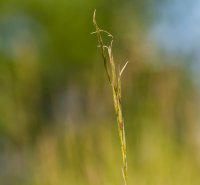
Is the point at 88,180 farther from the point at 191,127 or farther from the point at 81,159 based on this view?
the point at 191,127

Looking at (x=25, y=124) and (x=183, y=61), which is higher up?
(x=183, y=61)

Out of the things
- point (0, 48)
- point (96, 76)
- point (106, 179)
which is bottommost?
point (0, 48)

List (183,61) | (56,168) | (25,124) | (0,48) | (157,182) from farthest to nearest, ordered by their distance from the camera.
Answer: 1. (0,48)
2. (183,61)
3. (25,124)
4. (56,168)
5. (157,182)

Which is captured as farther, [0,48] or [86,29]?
[86,29]

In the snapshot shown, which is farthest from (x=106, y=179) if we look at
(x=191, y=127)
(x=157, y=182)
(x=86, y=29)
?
(x=86, y=29)

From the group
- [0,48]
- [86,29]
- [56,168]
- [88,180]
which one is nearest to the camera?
[88,180]

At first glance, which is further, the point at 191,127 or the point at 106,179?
the point at 191,127

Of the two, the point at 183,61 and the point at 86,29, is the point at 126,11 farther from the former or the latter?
the point at 183,61

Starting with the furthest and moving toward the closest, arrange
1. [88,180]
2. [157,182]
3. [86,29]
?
1. [86,29]
2. [157,182]
3. [88,180]

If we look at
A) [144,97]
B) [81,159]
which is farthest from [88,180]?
[144,97]
